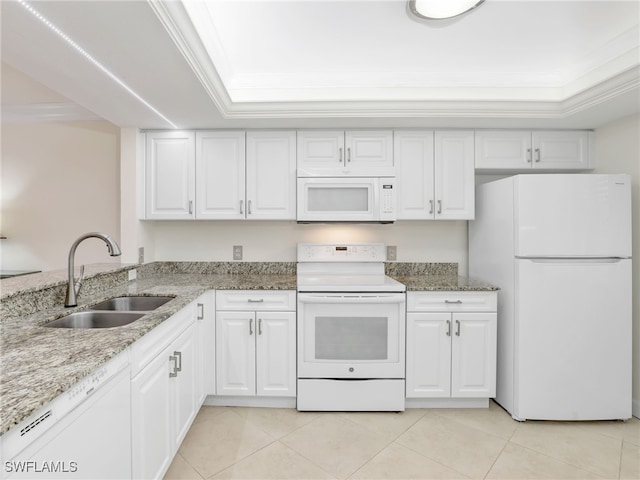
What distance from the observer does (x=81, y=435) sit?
984 millimetres

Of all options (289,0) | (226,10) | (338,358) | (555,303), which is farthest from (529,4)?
(338,358)

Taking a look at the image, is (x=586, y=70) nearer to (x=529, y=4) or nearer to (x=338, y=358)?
(x=529, y=4)

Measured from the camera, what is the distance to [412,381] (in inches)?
92.7

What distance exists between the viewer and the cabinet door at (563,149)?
265cm

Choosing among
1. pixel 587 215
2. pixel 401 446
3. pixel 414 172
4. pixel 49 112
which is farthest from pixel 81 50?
pixel 587 215

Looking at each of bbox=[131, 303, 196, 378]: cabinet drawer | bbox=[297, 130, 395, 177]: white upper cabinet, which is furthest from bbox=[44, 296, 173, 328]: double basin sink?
bbox=[297, 130, 395, 177]: white upper cabinet

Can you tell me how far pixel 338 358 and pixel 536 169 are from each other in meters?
2.21

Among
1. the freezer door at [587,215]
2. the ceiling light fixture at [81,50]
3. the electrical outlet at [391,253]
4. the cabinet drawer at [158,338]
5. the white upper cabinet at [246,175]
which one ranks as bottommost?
the cabinet drawer at [158,338]

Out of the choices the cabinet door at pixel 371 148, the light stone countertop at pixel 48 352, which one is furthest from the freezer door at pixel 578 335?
the light stone countertop at pixel 48 352

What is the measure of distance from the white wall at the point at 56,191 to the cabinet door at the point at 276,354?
176 cm

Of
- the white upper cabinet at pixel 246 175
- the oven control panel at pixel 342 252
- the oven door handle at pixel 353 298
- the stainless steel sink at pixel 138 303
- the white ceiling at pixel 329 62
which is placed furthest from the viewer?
the oven control panel at pixel 342 252

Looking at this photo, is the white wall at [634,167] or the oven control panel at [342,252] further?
the oven control panel at [342,252]

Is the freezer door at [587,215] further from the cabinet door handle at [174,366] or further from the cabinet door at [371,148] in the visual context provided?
the cabinet door handle at [174,366]

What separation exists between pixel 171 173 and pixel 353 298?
181 centimetres
